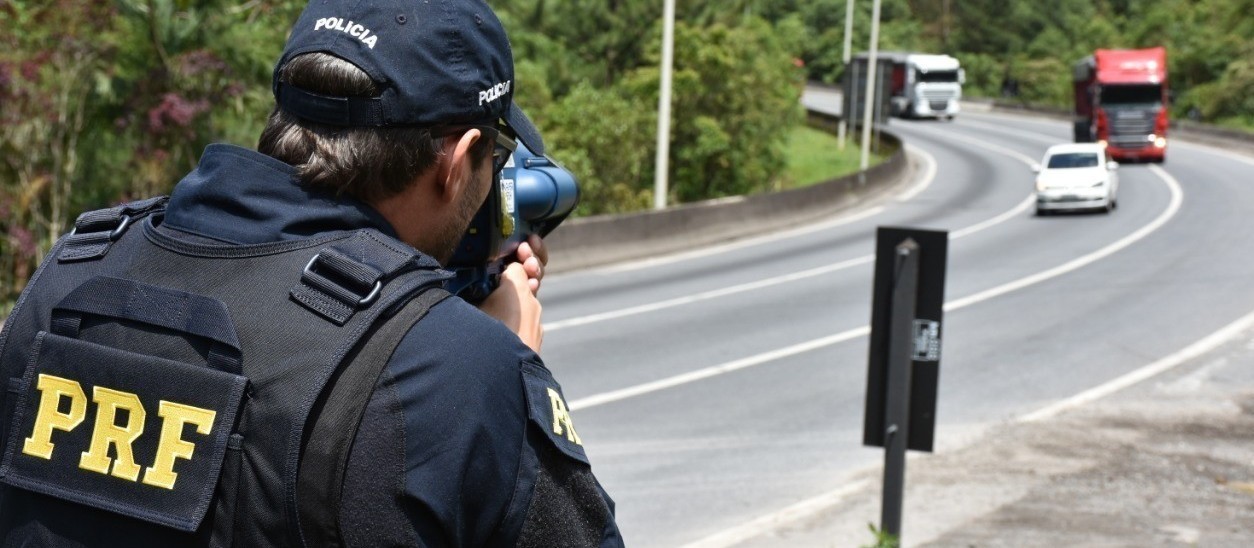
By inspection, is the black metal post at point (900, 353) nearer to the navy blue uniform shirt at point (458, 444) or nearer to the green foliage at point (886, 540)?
the green foliage at point (886, 540)

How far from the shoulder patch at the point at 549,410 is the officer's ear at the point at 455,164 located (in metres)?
0.28

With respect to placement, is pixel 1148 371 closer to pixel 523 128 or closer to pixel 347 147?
pixel 523 128

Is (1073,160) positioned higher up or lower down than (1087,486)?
lower down

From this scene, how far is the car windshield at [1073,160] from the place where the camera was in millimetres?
30609

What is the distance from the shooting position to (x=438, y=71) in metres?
1.79

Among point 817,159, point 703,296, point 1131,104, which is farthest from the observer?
point 817,159

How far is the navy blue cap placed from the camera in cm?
178

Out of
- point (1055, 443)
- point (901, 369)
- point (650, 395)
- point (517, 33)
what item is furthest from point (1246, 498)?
point (517, 33)

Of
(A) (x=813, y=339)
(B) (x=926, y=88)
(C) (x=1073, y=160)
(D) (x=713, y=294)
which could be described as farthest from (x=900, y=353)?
(B) (x=926, y=88)

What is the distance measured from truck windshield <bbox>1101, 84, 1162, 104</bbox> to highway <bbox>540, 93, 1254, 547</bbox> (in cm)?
1317

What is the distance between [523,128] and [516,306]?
0.27 metres

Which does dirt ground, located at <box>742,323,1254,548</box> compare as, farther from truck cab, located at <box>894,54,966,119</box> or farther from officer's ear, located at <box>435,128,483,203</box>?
truck cab, located at <box>894,54,966,119</box>

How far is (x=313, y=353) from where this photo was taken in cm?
163

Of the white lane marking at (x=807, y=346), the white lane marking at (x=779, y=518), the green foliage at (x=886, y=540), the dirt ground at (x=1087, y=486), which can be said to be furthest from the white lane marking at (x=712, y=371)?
the green foliage at (x=886, y=540)
